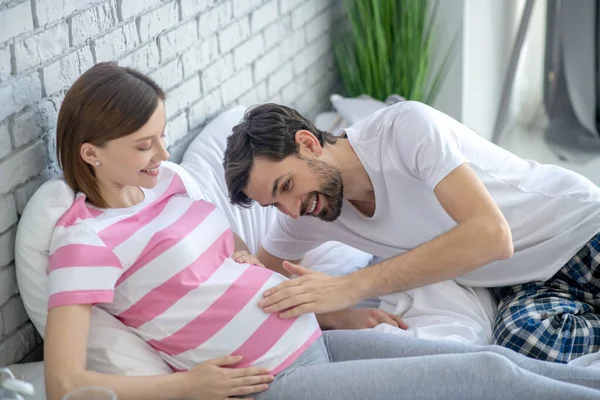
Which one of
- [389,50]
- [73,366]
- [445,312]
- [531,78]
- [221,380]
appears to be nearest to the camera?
[73,366]

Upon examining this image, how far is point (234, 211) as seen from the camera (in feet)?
8.21

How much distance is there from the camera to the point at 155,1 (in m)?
2.37

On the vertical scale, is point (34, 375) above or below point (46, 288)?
below

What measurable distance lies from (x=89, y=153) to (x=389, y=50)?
215cm

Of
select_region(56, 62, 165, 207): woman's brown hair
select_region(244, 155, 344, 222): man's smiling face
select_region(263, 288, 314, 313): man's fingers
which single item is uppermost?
select_region(56, 62, 165, 207): woman's brown hair

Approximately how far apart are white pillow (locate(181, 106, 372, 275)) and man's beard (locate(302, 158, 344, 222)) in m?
0.42

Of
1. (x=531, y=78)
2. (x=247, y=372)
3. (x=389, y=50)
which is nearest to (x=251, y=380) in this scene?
(x=247, y=372)

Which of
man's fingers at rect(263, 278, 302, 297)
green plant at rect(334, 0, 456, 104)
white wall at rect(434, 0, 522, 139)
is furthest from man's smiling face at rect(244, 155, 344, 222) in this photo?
white wall at rect(434, 0, 522, 139)

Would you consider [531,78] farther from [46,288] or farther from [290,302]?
[46,288]

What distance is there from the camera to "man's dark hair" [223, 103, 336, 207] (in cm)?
201

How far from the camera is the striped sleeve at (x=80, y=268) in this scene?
164 cm

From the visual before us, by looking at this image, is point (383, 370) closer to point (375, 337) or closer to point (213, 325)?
point (375, 337)

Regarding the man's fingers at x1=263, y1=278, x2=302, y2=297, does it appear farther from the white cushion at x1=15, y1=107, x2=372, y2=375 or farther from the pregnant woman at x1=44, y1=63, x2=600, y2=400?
the white cushion at x1=15, y1=107, x2=372, y2=375

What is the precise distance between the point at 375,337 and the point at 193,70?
113 centimetres
